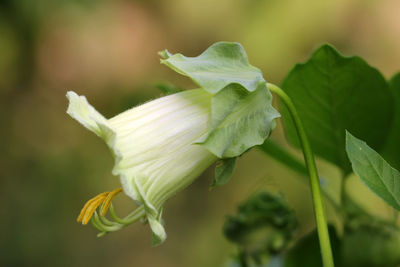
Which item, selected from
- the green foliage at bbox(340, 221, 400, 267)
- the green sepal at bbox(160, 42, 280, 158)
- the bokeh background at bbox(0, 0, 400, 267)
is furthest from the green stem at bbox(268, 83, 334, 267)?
the bokeh background at bbox(0, 0, 400, 267)

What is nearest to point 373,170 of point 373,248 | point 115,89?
point 373,248

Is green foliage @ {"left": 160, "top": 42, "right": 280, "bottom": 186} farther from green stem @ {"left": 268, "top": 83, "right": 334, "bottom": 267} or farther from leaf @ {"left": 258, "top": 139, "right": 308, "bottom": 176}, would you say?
leaf @ {"left": 258, "top": 139, "right": 308, "bottom": 176}

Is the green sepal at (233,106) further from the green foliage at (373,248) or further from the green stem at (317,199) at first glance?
the green foliage at (373,248)

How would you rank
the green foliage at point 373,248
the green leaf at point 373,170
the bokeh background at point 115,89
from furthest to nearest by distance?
1. the bokeh background at point 115,89
2. the green foliage at point 373,248
3. the green leaf at point 373,170

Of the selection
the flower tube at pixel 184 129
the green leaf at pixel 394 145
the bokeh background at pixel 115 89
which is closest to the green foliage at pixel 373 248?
the green leaf at pixel 394 145

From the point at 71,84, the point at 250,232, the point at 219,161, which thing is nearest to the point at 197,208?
the point at 71,84

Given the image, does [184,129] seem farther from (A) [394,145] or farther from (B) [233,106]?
(A) [394,145]
